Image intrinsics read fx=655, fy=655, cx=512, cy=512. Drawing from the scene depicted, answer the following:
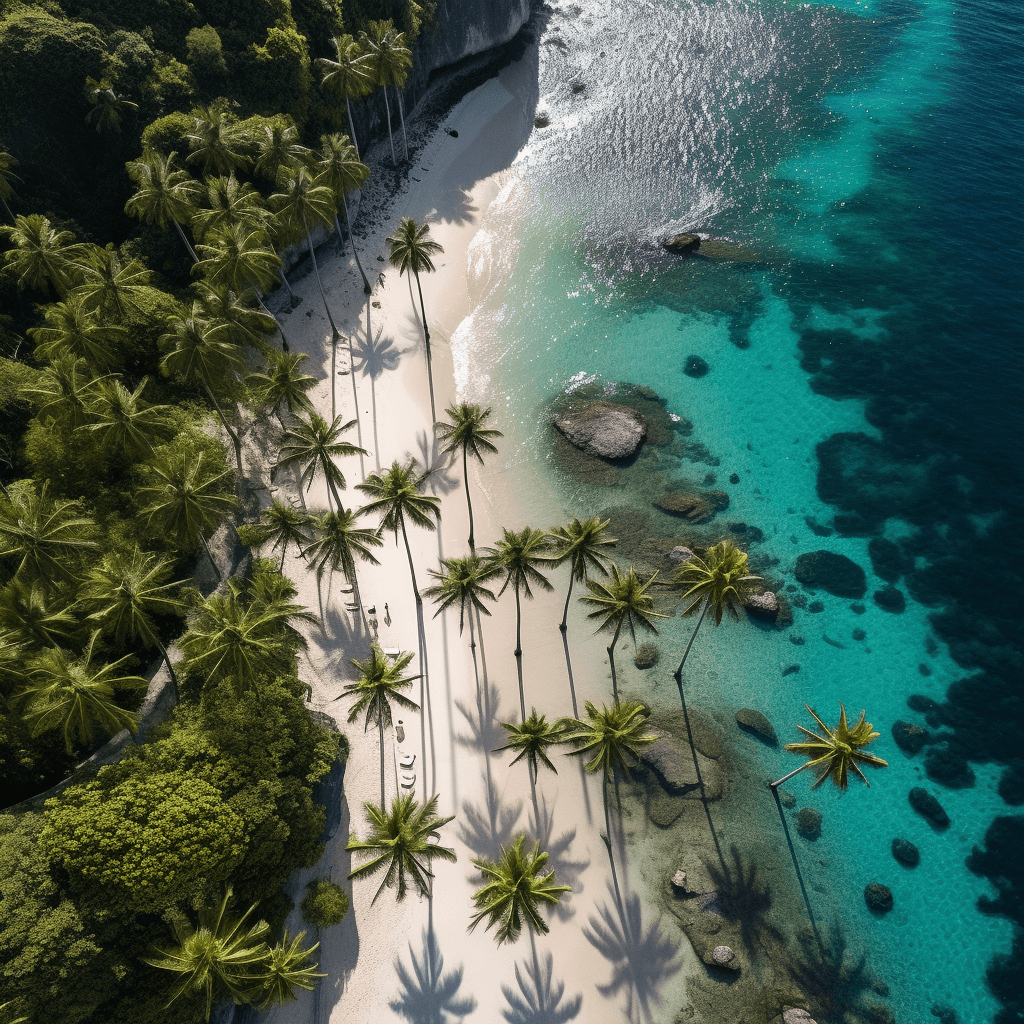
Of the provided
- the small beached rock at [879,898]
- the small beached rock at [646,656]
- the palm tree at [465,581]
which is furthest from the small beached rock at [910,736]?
the palm tree at [465,581]

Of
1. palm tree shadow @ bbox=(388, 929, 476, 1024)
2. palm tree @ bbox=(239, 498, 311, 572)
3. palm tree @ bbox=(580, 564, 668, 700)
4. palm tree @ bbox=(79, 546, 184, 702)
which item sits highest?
palm tree @ bbox=(79, 546, 184, 702)

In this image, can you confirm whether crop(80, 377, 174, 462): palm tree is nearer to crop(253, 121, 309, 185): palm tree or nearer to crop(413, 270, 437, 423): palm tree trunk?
crop(413, 270, 437, 423): palm tree trunk

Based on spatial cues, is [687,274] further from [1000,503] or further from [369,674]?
[369,674]

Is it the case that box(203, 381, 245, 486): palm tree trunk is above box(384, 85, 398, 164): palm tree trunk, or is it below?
below

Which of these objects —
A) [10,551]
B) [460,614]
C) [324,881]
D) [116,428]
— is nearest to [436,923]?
[324,881]

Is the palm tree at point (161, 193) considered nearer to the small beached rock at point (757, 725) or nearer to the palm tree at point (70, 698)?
the palm tree at point (70, 698)

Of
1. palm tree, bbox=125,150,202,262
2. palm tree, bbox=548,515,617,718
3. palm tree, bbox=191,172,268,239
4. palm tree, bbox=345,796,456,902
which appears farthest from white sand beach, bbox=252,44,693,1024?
palm tree, bbox=125,150,202,262

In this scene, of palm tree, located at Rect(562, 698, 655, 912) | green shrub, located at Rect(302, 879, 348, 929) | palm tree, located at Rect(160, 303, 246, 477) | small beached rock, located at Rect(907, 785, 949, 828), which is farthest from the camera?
palm tree, located at Rect(160, 303, 246, 477)
